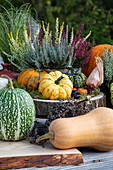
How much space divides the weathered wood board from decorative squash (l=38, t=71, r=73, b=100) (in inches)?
30.5

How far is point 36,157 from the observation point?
1.50 metres

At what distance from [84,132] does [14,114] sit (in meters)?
0.48

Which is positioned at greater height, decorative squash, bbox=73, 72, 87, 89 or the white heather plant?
the white heather plant

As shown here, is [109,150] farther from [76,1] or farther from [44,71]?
[76,1]

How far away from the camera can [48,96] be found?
2330 millimetres

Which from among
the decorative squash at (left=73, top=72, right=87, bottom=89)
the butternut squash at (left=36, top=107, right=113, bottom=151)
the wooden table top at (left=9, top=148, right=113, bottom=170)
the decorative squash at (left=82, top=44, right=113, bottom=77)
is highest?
the decorative squash at (left=82, top=44, right=113, bottom=77)

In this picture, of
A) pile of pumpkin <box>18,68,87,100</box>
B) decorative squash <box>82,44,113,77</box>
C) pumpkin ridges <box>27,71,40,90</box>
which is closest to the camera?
pile of pumpkin <box>18,68,87,100</box>

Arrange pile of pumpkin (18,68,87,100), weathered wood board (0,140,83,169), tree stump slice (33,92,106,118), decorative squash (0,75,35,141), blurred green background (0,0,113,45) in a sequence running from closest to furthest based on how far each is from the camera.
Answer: weathered wood board (0,140,83,169)
decorative squash (0,75,35,141)
tree stump slice (33,92,106,118)
pile of pumpkin (18,68,87,100)
blurred green background (0,0,113,45)

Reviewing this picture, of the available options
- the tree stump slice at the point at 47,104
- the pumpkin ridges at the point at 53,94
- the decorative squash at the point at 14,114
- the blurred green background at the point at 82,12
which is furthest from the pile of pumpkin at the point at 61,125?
the blurred green background at the point at 82,12

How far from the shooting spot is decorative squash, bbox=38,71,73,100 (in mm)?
2305

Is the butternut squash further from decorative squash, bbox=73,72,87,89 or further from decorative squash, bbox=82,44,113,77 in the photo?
decorative squash, bbox=82,44,113,77

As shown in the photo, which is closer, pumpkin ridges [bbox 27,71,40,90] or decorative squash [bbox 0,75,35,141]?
decorative squash [bbox 0,75,35,141]

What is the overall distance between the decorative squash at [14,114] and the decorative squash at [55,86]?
0.55m

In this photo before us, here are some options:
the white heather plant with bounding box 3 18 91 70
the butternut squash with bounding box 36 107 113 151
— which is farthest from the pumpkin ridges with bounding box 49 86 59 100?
the butternut squash with bounding box 36 107 113 151
